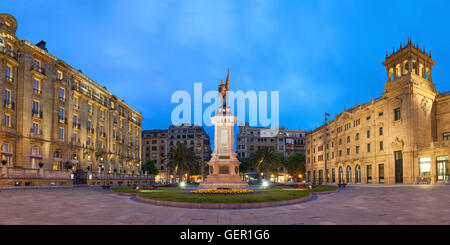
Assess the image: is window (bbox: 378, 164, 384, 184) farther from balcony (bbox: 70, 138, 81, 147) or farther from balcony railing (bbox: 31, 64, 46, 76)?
balcony railing (bbox: 31, 64, 46, 76)

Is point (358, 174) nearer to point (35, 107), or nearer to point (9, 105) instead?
point (35, 107)

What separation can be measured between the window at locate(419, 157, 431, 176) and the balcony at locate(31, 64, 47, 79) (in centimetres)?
6463

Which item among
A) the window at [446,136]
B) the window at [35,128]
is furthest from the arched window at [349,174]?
the window at [35,128]

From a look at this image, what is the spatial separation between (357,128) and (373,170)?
11528 millimetres

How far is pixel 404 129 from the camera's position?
52.1m

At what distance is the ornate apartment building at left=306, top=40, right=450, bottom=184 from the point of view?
159ft

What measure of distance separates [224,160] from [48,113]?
3588cm

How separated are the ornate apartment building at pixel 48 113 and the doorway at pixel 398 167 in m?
58.0

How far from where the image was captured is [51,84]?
5194cm

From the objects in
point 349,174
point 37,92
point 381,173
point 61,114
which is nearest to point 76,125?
point 61,114

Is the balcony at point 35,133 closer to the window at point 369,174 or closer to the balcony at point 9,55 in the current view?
the balcony at point 9,55

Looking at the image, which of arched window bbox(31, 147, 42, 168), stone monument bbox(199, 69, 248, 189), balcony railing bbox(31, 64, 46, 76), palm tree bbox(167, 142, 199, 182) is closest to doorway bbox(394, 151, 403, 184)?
stone monument bbox(199, 69, 248, 189)
